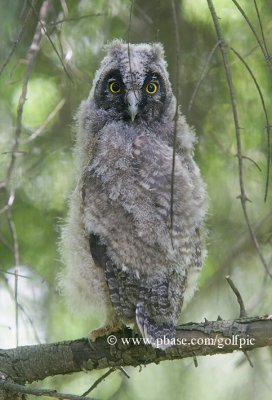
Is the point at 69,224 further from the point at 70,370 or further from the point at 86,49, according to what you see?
the point at 86,49

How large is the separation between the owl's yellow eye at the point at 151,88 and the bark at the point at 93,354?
1148mm

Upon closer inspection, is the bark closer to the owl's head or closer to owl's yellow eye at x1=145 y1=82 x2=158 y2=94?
the owl's head

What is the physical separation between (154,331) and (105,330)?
31 centimetres

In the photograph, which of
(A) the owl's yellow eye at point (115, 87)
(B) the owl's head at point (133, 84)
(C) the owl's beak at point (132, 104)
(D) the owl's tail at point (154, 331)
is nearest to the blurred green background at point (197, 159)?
(B) the owl's head at point (133, 84)

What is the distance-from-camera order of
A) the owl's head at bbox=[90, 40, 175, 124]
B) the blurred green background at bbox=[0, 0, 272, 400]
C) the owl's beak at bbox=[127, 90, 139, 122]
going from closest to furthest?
the owl's beak at bbox=[127, 90, 139, 122]
the owl's head at bbox=[90, 40, 175, 124]
the blurred green background at bbox=[0, 0, 272, 400]

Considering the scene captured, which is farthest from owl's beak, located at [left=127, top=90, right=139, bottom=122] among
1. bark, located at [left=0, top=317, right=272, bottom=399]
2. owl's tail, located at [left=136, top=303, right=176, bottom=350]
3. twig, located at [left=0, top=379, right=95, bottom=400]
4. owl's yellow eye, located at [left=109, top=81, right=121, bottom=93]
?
twig, located at [left=0, top=379, right=95, bottom=400]

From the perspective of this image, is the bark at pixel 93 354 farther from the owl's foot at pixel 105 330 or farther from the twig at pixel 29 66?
the twig at pixel 29 66

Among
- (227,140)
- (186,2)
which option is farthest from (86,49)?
(227,140)

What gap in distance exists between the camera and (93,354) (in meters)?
2.60

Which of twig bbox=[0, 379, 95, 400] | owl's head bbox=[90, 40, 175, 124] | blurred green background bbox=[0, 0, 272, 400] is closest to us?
twig bbox=[0, 379, 95, 400]

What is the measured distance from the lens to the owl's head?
2.93 metres

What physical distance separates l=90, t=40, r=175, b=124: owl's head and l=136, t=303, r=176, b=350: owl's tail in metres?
0.90

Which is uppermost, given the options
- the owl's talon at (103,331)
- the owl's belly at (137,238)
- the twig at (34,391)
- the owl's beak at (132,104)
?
the owl's beak at (132,104)

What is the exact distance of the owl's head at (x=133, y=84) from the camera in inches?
115
